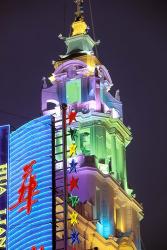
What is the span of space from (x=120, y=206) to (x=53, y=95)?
24.0ft

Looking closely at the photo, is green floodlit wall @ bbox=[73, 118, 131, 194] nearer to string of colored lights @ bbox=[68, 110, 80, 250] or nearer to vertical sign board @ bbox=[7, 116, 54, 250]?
string of colored lights @ bbox=[68, 110, 80, 250]

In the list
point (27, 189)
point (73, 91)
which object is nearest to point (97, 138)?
point (73, 91)

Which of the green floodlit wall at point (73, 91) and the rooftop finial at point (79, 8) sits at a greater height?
the rooftop finial at point (79, 8)

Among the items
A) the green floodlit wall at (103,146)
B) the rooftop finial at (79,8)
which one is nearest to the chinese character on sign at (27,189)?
the green floodlit wall at (103,146)

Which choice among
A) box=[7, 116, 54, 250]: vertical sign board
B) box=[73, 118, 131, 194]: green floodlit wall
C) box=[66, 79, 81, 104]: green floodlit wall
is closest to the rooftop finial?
box=[66, 79, 81, 104]: green floodlit wall

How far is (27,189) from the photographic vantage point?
33.2 meters

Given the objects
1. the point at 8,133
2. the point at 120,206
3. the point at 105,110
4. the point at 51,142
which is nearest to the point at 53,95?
the point at 105,110

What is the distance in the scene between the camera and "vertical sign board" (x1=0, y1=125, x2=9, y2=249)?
33844 mm

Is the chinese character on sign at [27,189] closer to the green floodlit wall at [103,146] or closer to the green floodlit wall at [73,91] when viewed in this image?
the green floodlit wall at [103,146]

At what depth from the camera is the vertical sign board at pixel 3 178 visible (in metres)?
33.8

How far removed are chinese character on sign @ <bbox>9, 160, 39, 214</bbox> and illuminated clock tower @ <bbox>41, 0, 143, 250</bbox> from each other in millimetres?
9414

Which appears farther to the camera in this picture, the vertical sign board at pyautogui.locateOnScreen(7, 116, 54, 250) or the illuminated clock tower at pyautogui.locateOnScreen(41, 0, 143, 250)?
the illuminated clock tower at pyautogui.locateOnScreen(41, 0, 143, 250)

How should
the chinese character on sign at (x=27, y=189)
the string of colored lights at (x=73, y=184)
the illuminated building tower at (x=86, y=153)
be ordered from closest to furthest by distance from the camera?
the string of colored lights at (x=73, y=184) → the chinese character on sign at (x=27, y=189) → the illuminated building tower at (x=86, y=153)

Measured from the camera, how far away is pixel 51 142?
32.5m
